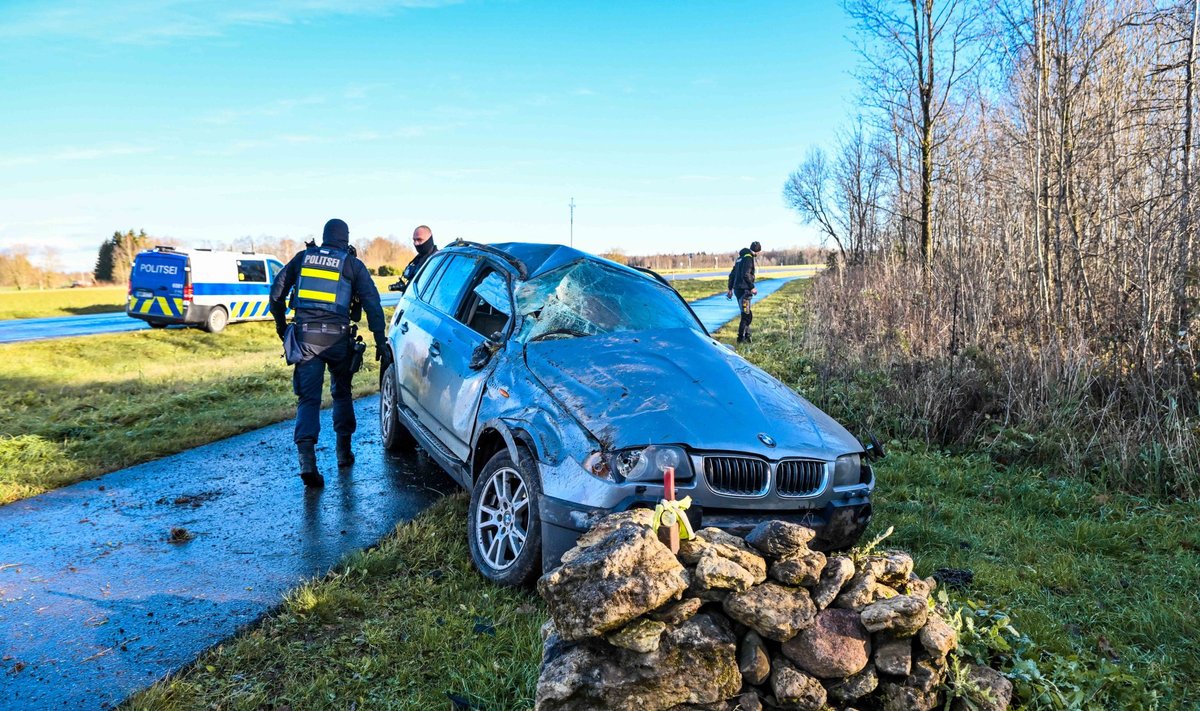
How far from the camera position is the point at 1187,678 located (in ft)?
10.3

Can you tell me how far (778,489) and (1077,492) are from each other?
353 cm

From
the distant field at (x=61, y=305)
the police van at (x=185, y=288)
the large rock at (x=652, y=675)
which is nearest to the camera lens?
the large rock at (x=652, y=675)

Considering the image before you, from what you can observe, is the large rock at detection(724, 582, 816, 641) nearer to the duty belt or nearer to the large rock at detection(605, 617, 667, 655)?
the large rock at detection(605, 617, 667, 655)

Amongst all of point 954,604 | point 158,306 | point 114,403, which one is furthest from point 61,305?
point 954,604

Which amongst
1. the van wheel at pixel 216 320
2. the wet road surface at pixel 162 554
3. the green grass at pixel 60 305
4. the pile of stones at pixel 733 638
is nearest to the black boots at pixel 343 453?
the wet road surface at pixel 162 554

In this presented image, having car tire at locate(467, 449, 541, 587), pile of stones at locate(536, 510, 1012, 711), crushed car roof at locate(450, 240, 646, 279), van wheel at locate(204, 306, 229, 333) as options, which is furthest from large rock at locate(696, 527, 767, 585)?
van wheel at locate(204, 306, 229, 333)

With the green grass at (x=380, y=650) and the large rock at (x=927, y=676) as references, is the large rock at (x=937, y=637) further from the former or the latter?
the green grass at (x=380, y=650)

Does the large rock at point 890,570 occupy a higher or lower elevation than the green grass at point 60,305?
lower

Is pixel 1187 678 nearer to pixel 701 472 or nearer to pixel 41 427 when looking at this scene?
pixel 701 472

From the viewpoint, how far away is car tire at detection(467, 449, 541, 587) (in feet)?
11.7

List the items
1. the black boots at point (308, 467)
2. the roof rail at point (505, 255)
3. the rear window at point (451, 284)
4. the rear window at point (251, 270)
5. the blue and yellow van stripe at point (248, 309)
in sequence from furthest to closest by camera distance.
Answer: the rear window at point (251, 270)
the blue and yellow van stripe at point (248, 309)
the black boots at point (308, 467)
the rear window at point (451, 284)
the roof rail at point (505, 255)

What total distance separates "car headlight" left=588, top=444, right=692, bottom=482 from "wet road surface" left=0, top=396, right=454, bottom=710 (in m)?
1.87

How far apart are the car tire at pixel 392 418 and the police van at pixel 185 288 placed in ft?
A: 46.7

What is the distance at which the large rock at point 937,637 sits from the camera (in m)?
2.48
